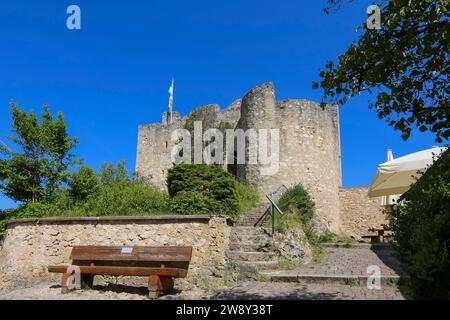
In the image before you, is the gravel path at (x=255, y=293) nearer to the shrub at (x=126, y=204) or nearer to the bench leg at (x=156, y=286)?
the bench leg at (x=156, y=286)

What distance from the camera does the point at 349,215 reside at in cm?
2064

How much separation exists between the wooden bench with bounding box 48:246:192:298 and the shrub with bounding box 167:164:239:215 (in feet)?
15.6

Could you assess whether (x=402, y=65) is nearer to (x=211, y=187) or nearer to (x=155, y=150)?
(x=211, y=187)

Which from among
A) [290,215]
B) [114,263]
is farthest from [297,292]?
[290,215]

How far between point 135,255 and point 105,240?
152 cm

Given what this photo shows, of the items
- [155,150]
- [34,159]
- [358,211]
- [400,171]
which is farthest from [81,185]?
[358,211]

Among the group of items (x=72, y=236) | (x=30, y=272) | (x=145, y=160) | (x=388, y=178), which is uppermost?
(x=145, y=160)

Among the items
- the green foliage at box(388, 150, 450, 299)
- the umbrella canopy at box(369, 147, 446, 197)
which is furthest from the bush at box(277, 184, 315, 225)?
the green foliage at box(388, 150, 450, 299)

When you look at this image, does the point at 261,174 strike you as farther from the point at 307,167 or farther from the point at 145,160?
the point at 145,160

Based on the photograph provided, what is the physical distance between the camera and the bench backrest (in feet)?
22.5

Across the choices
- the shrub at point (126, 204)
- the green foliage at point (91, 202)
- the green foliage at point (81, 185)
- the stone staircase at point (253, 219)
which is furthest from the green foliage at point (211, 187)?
the green foliage at point (81, 185)

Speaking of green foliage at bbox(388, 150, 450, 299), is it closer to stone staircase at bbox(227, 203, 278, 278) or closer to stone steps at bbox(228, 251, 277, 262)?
stone staircase at bbox(227, 203, 278, 278)
